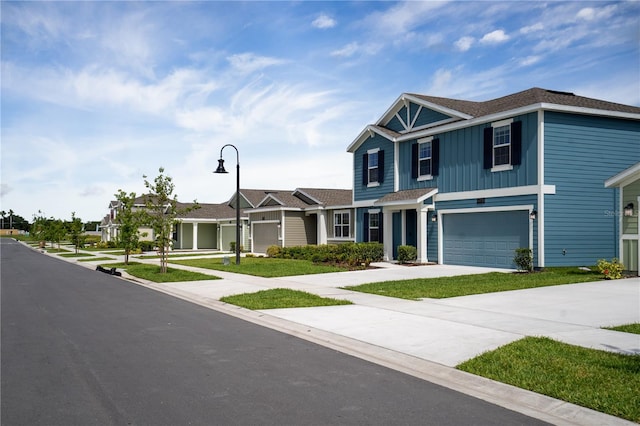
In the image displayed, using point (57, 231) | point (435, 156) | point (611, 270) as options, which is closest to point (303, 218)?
point (435, 156)

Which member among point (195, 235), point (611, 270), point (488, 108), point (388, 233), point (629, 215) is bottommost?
point (611, 270)

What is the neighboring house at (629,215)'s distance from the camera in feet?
59.9

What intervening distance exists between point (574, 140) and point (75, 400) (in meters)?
19.7

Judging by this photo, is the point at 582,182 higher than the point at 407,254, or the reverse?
the point at 582,182

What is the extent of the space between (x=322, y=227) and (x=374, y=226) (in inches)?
265

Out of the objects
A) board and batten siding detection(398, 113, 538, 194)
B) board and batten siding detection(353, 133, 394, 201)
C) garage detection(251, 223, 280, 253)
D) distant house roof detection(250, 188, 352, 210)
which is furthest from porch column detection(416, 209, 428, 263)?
garage detection(251, 223, 280, 253)

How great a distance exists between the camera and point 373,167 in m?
29.3

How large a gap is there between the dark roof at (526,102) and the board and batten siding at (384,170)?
318 centimetres

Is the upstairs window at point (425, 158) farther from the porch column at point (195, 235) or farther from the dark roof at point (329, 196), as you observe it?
the porch column at point (195, 235)

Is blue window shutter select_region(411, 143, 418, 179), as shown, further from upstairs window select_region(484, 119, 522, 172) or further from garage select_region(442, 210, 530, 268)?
upstairs window select_region(484, 119, 522, 172)

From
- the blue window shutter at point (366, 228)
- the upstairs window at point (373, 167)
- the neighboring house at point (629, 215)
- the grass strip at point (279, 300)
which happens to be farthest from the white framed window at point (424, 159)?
the grass strip at point (279, 300)

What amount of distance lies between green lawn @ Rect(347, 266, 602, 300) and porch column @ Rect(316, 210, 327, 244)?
643 inches

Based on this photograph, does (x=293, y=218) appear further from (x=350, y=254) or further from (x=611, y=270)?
(x=611, y=270)

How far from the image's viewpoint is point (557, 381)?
6.60 metres
